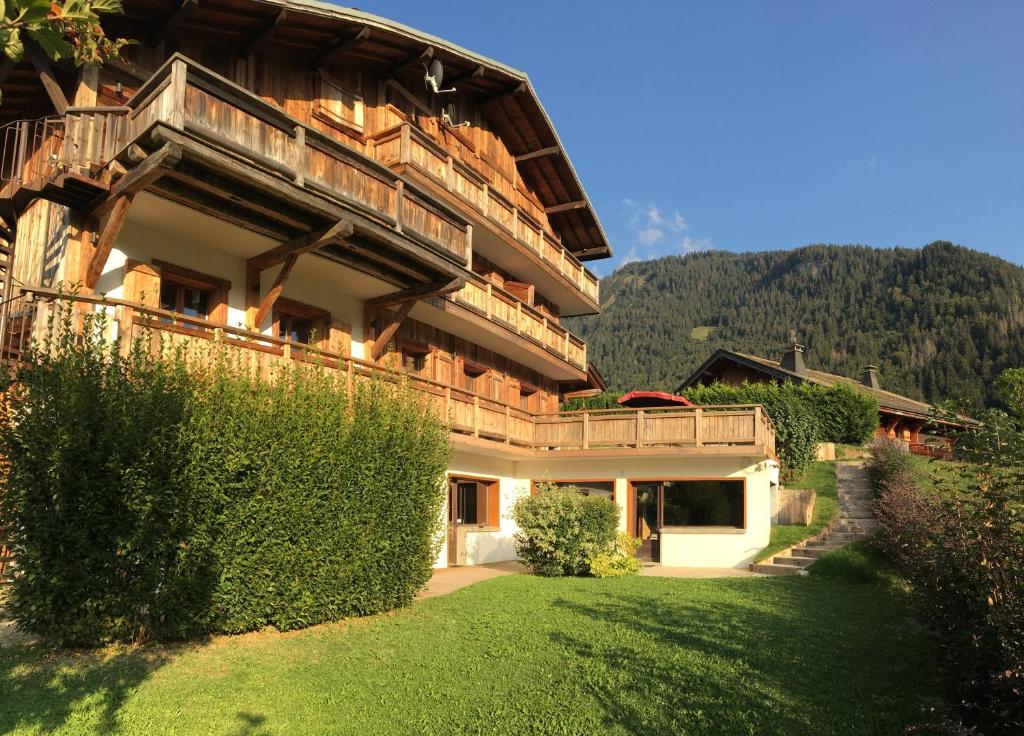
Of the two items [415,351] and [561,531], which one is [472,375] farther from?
[561,531]

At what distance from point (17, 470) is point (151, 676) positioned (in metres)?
2.55

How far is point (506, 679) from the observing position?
7922 millimetres

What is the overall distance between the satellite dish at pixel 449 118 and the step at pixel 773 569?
13.2 meters

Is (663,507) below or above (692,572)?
above

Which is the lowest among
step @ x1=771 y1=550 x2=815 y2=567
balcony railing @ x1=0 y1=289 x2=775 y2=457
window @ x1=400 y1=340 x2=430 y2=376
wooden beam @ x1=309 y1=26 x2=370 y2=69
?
step @ x1=771 y1=550 x2=815 y2=567

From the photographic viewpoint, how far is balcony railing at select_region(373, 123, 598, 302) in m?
16.3

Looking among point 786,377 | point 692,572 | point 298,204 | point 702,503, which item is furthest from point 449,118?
point 786,377

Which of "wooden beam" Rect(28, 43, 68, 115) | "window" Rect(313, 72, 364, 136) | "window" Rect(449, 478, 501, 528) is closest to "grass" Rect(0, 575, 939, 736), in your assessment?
"wooden beam" Rect(28, 43, 68, 115)

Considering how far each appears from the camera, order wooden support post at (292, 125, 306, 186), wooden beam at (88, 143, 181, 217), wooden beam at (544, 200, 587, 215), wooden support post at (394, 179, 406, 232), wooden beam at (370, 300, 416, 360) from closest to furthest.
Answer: wooden beam at (88, 143, 181, 217)
wooden support post at (292, 125, 306, 186)
wooden support post at (394, 179, 406, 232)
wooden beam at (370, 300, 416, 360)
wooden beam at (544, 200, 587, 215)

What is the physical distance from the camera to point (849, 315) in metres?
116

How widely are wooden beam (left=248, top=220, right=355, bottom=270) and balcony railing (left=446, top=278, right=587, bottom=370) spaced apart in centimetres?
525

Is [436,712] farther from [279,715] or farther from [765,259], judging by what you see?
[765,259]

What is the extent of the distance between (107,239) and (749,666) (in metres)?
9.84

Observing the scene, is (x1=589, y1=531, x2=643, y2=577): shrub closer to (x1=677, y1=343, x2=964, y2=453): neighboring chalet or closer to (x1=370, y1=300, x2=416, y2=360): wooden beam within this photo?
(x1=370, y1=300, x2=416, y2=360): wooden beam
